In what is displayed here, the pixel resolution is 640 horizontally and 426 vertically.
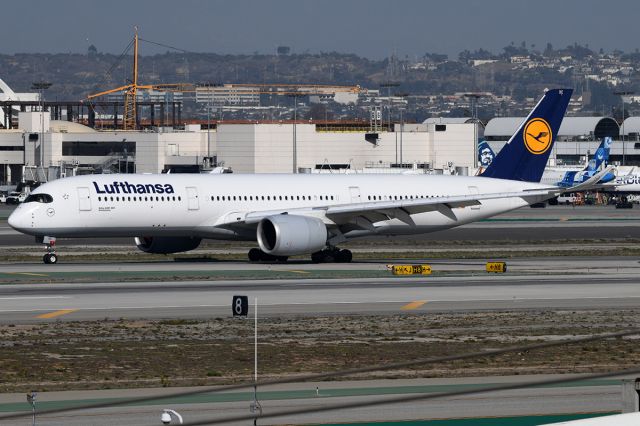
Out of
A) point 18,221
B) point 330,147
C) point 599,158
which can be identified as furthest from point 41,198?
point 330,147

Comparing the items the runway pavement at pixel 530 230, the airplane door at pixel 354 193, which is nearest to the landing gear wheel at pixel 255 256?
the airplane door at pixel 354 193

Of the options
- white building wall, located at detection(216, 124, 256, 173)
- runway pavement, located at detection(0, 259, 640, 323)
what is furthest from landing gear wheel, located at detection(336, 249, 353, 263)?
white building wall, located at detection(216, 124, 256, 173)

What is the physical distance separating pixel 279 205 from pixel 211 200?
328 cm

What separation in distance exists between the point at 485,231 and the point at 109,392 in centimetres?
6248

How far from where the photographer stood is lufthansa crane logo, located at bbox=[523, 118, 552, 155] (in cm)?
6128

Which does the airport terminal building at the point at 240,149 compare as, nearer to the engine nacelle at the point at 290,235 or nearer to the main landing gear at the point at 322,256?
the main landing gear at the point at 322,256

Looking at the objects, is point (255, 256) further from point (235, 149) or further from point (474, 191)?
point (235, 149)

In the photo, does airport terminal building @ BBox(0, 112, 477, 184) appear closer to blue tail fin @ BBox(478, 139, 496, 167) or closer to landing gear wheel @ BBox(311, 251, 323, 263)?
blue tail fin @ BBox(478, 139, 496, 167)

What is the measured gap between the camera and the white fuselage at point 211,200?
5203 cm

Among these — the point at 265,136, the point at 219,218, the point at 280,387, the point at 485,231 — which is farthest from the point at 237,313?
the point at 265,136

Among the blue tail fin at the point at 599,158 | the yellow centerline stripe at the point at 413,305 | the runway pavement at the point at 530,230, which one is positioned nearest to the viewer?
the yellow centerline stripe at the point at 413,305

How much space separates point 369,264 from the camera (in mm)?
54250

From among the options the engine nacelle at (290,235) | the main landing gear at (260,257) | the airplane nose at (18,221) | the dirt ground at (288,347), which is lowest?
the main landing gear at (260,257)

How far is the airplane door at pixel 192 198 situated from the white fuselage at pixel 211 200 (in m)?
0.04
